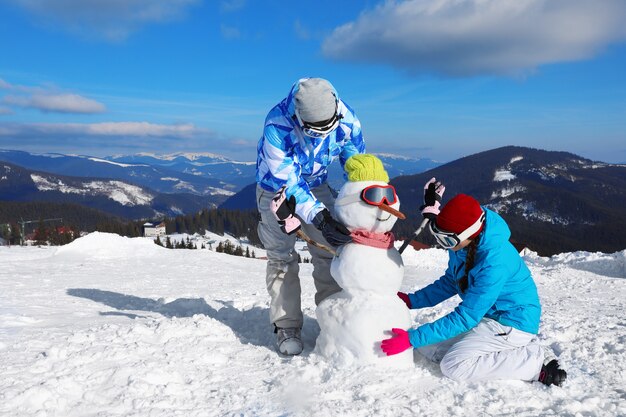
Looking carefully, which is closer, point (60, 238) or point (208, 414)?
point (208, 414)

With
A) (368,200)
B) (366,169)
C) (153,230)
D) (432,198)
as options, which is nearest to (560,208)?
(153,230)

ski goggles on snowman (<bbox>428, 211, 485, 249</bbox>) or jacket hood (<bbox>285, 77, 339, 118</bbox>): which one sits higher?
jacket hood (<bbox>285, 77, 339, 118</bbox>)

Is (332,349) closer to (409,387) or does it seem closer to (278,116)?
(409,387)

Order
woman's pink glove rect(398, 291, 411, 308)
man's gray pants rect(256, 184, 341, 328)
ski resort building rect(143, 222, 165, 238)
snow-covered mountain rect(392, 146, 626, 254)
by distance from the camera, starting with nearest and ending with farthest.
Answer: woman's pink glove rect(398, 291, 411, 308) → man's gray pants rect(256, 184, 341, 328) → ski resort building rect(143, 222, 165, 238) → snow-covered mountain rect(392, 146, 626, 254)

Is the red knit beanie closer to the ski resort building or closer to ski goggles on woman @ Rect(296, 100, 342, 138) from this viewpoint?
ski goggles on woman @ Rect(296, 100, 342, 138)

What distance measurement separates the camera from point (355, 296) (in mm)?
3465

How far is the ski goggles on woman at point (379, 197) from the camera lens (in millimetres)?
3387

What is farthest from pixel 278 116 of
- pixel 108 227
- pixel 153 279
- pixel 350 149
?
pixel 108 227

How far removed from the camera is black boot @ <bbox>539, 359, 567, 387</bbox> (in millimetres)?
3041

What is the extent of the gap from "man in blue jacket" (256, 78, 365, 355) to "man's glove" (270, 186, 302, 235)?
3cm

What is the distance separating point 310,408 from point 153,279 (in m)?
7.61

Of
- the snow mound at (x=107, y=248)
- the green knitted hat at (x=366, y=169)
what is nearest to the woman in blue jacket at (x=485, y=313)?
the green knitted hat at (x=366, y=169)

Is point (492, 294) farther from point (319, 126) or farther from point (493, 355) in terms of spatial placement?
point (319, 126)

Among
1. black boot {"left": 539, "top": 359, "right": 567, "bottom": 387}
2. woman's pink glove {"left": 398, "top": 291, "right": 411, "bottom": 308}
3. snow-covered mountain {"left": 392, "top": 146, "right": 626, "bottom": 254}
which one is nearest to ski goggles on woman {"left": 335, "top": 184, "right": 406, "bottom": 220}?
woman's pink glove {"left": 398, "top": 291, "right": 411, "bottom": 308}
